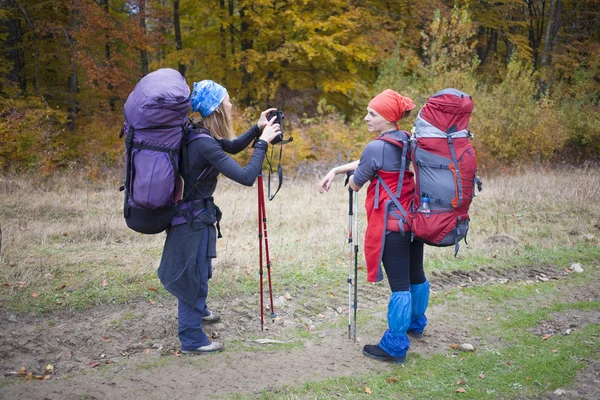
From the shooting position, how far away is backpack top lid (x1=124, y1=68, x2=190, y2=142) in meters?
3.47

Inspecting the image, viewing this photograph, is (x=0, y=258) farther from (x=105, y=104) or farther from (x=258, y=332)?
(x=105, y=104)

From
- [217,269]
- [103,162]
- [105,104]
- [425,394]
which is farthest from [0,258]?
[105,104]

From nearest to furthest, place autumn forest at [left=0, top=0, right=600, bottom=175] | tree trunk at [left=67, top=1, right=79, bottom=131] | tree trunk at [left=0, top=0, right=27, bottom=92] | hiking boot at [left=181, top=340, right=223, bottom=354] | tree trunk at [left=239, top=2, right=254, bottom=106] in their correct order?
hiking boot at [left=181, top=340, right=223, bottom=354]
tree trunk at [left=0, top=0, right=27, bottom=92]
autumn forest at [left=0, top=0, right=600, bottom=175]
tree trunk at [left=67, top=1, right=79, bottom=131]
tree trunk at [left=239, top=2, right=254, bottom=106]

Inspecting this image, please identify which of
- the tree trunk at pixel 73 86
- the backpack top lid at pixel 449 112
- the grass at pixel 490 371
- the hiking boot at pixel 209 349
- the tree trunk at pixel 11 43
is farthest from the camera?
the tree trunk at pixel 73 86

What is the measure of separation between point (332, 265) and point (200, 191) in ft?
10.3

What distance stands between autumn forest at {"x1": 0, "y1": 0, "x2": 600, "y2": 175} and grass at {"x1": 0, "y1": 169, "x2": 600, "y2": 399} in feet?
14.2

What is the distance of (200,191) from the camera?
3.99 m

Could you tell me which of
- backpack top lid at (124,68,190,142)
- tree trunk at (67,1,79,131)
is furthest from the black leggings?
tree trunk at (67,1,79,131)

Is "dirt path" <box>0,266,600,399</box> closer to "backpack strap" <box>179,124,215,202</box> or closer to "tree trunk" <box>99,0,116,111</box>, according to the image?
"backpack strap" <box>179,124,215,202</box>

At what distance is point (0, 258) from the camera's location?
19.1ft

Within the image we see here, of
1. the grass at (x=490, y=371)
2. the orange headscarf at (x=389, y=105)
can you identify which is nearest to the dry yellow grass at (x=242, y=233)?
the grass at (x=490, y=371)

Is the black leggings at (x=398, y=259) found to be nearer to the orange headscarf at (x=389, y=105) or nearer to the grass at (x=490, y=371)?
the grass at (x=490, y=371)

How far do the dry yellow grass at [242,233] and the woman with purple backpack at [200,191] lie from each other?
5.32 feet

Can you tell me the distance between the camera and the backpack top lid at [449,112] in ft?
12.0
